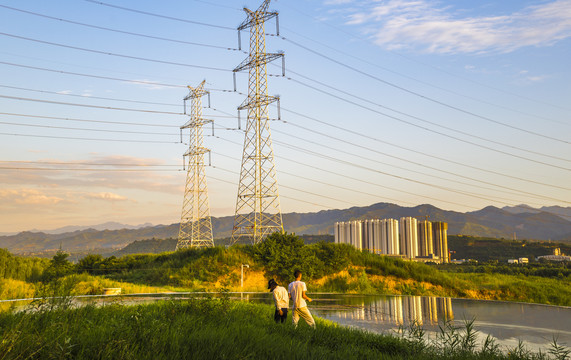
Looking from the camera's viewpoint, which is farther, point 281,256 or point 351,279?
point 351,279

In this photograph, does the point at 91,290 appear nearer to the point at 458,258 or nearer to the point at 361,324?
the point at 361,324

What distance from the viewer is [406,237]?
166000 millimetres

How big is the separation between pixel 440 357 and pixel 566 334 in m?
7.49

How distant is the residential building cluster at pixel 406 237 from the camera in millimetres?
164000

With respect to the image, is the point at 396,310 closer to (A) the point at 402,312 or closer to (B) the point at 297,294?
(A) the point at 402,312

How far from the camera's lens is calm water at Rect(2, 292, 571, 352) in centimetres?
1269

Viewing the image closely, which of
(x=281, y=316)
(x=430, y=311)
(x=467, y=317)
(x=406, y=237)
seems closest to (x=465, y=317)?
(x=467, y=317)

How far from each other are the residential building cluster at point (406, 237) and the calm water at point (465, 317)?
474 feet

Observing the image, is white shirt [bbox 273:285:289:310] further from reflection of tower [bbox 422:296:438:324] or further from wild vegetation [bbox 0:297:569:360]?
reflection of tower [bbox 422:296:438:324]

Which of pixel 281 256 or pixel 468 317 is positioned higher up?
pixel 281 256

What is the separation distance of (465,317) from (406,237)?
510 feet

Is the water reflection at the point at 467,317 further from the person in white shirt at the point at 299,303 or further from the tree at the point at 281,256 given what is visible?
the tree at the point at 281,256

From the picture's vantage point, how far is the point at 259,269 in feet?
106

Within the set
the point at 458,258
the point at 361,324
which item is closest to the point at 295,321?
the point at 361,324
